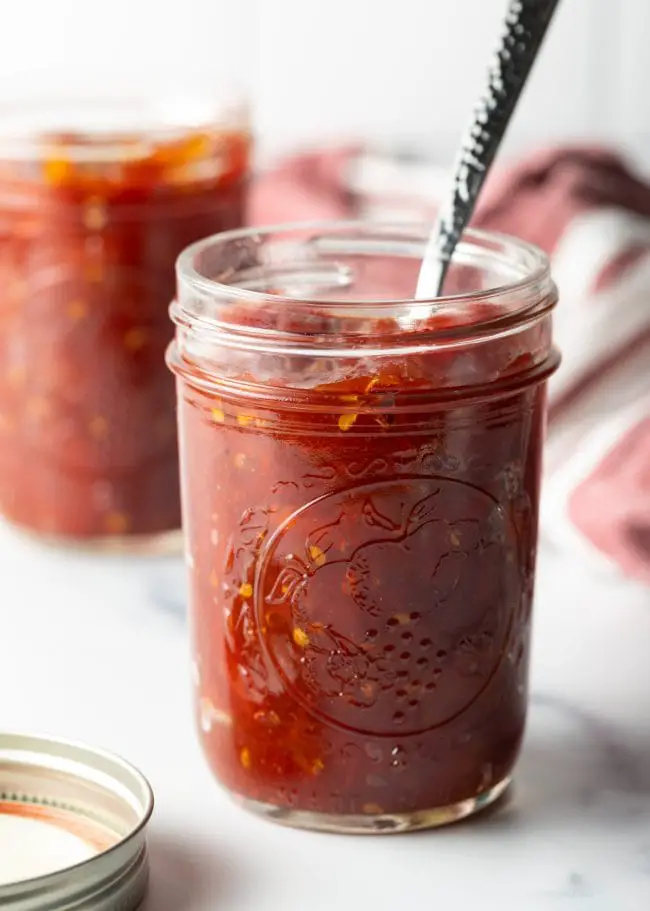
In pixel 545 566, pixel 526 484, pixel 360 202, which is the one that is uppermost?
pixel 526 484

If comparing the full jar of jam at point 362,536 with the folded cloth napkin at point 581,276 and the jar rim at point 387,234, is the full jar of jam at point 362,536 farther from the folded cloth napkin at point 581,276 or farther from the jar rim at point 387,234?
the folded cloth napkin at point 581,276

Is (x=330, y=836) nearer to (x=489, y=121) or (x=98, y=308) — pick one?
(x=489, y=121)

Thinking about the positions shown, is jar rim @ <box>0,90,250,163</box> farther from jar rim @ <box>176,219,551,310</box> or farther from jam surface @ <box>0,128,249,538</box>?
jar rim @ <box>176,219,551,310</box>

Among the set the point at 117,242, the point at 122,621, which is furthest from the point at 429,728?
the point at 117,242

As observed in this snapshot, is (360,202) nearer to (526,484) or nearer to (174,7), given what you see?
(174,7)

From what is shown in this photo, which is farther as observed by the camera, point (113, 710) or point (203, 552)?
point (113, 710)

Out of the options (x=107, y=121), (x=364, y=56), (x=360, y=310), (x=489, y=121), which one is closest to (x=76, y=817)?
(x=360, y=310)
